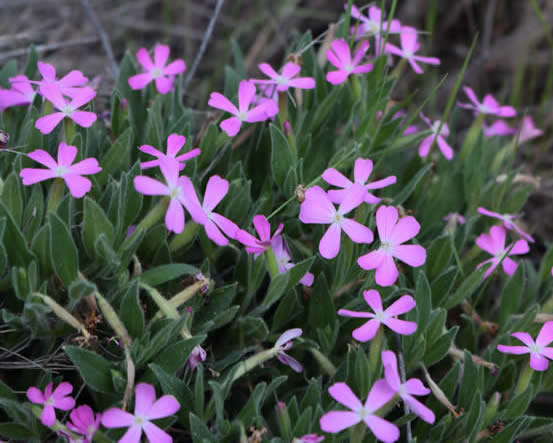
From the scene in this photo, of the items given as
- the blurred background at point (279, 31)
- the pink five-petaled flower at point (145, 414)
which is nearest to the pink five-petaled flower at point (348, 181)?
the pink five-petaled flower at point (145, 414)

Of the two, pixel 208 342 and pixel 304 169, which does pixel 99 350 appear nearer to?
pixel 208 342

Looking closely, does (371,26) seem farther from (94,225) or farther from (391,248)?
(94,225)

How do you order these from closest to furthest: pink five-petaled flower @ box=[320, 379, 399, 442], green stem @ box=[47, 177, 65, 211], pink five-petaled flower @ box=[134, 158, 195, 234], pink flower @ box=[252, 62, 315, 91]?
pink five-petaled flower @ box=[320, 379, 399, 442] → pink five-petaled flower @ box=[134, 158, 195, 234] → green stem @ box=[47, 177, 65, 211] → pink flower @ box=[252, 62, 315, 91]

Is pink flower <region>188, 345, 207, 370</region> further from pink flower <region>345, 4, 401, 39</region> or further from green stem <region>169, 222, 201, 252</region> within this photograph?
pink flower <region>345, 4, 401, 39</region>

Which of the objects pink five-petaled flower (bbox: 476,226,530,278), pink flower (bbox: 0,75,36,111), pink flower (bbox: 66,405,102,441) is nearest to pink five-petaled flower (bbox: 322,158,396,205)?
pink five-petaled flower (bbox: 476,226,530,278)

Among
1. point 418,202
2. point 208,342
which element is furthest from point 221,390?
point 418,202

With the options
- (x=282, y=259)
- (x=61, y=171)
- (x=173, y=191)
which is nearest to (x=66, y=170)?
(x=61, y=171)

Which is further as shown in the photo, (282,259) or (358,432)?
(282,259)
